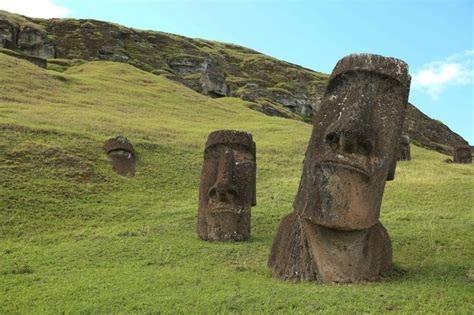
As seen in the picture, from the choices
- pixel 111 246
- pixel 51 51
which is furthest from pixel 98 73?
pixel 111 246

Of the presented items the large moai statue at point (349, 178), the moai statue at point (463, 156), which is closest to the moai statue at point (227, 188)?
the large moai statue at point (349, 178)

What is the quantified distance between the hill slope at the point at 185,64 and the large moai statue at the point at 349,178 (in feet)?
209

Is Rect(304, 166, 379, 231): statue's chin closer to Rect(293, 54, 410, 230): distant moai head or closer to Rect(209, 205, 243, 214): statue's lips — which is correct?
Rect(293, 54, 410, 230): distant moai head

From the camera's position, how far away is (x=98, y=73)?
64375mm

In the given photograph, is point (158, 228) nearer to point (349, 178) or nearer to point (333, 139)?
point (333, 139)

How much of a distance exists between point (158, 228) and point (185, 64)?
81775mm

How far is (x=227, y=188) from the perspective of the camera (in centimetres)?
1491

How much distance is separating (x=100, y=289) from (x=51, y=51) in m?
78.5

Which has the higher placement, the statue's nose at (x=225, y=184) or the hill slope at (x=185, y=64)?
the hill slope at (x=185, y=64)

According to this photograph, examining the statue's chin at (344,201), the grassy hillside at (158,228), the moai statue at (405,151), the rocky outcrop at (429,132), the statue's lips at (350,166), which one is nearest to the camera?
the grassy hillside at (158,228)

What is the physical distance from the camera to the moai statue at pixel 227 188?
15.1 metres

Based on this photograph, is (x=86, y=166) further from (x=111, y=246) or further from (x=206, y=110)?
(x=206, y=110)

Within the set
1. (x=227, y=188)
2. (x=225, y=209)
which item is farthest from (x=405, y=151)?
(x=227, y=188)

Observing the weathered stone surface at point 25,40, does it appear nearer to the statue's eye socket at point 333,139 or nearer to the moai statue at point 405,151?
the moai statue at point 405,151
